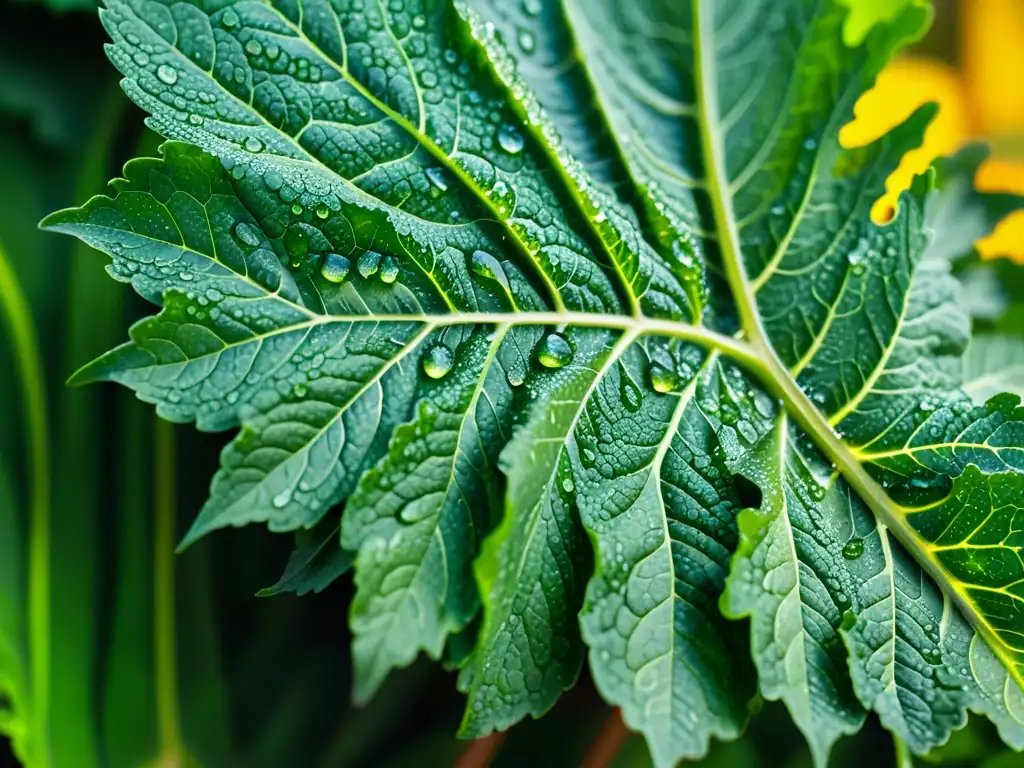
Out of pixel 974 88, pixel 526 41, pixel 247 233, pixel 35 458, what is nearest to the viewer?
pixel 247 233

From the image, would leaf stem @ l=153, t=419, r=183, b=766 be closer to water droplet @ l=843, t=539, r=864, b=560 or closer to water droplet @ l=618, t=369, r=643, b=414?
water droplet @ l=618, t=369, r=643, b=414

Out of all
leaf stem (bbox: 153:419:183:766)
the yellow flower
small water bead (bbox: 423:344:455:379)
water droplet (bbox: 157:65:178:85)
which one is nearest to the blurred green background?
leaf stem (bbox: 153:419:183:766)

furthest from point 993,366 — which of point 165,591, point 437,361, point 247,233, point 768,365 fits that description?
point 165,591

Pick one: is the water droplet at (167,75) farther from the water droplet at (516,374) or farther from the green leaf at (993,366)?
the green leaf at (993,366)

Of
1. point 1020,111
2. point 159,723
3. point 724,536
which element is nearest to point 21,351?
point 159,723

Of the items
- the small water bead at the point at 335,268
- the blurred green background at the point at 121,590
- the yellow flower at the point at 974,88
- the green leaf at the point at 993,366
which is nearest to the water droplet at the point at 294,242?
the small water bead at the point at 335,268

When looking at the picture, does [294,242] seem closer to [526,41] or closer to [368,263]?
[368,263]
